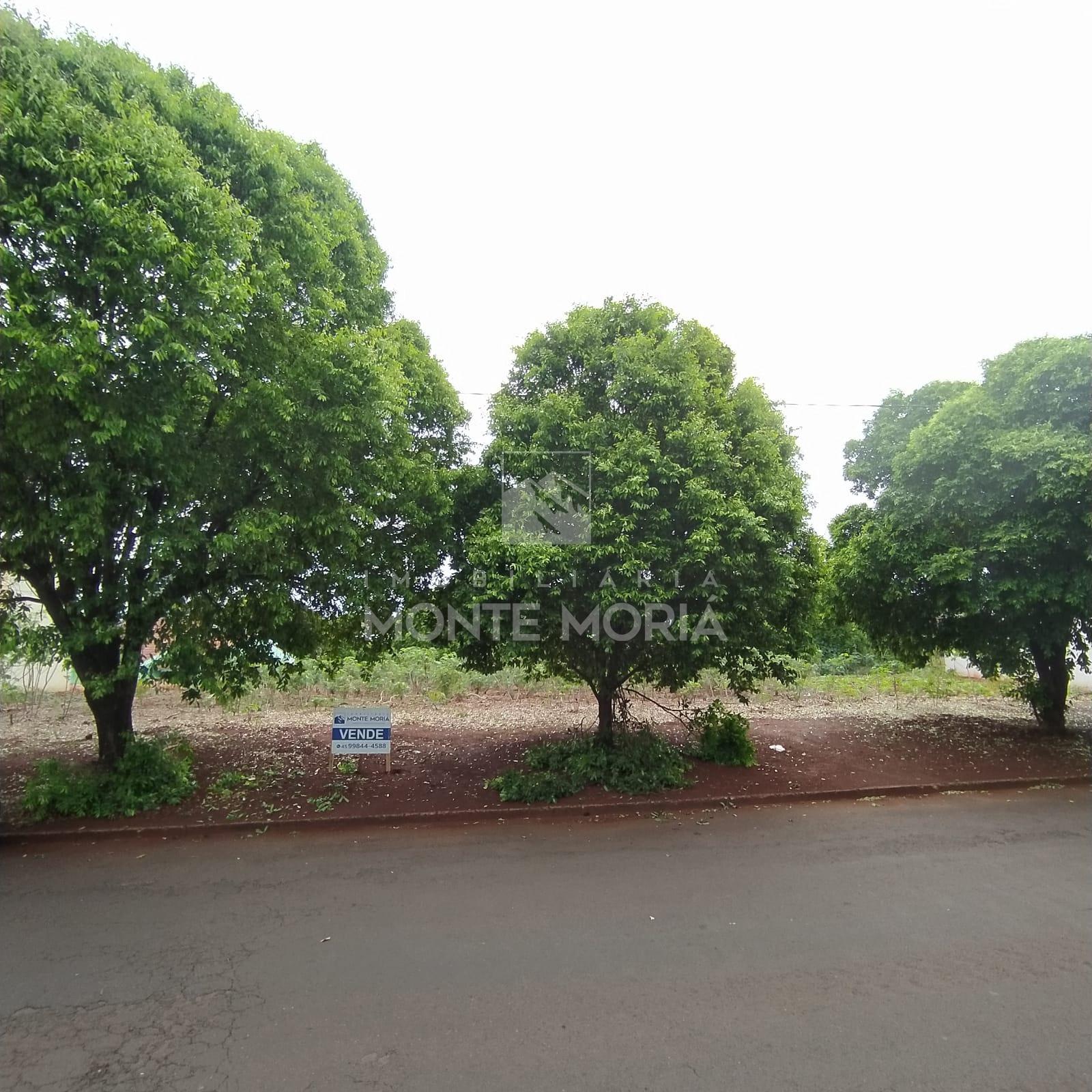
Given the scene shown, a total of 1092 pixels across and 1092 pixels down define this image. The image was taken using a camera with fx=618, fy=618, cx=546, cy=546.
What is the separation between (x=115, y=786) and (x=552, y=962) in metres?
4.83

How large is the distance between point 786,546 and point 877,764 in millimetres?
3282

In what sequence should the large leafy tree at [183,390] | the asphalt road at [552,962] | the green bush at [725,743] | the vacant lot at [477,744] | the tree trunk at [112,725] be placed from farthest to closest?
the green bush at [725,743]
the vacant lot at [477,744]
the tree trunk at [112,725]
the large leafy tree at [183,390]
the asphalt road at [552,962]

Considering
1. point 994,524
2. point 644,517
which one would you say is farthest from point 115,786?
point 994,524

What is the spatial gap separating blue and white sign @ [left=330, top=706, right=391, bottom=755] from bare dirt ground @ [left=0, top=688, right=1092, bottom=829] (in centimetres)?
36

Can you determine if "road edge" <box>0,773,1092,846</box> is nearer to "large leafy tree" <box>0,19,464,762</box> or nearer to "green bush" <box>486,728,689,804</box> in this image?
"green bush" <box>486,728,689,804</box>

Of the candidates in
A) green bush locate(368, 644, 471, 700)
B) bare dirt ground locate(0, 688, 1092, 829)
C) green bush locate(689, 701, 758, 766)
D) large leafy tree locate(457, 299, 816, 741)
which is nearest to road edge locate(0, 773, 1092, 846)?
bare dirt ground locate(0, 688, 1092, 829)

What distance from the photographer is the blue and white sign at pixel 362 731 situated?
6871 mm

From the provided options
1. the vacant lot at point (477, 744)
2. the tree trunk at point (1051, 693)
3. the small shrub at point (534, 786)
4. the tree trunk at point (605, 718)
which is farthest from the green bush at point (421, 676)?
the tree trunk at point (1051, 693)

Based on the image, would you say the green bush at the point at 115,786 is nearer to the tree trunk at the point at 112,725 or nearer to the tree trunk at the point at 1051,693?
the tree trunk at the point at 112,725

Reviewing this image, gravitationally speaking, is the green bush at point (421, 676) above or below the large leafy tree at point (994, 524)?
below

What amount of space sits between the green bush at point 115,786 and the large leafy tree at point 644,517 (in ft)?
10.7

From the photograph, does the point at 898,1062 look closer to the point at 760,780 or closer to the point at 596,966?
the point at 596,966

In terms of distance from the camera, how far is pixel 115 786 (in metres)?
5.98

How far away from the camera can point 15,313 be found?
4.05 m
